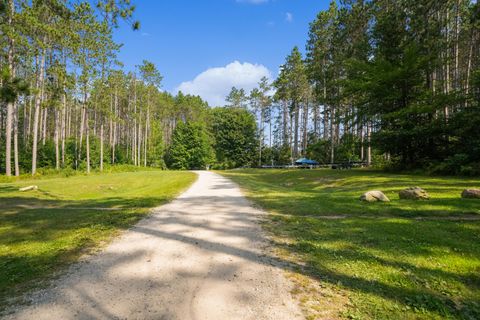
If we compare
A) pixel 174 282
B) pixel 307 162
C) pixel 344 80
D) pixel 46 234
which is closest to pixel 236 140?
pixel 307 162

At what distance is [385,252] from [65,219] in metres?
7.74

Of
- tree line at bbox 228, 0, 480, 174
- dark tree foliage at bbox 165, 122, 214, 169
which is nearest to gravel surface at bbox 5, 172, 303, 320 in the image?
tree line at bbox 228, 0, 480, 174

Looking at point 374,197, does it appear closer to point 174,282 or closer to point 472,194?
point 472,194

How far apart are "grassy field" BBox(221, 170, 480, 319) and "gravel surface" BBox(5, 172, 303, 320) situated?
1.56 ft

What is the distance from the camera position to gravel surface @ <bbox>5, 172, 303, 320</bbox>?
2828mm

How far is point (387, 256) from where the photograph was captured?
14.3 ft

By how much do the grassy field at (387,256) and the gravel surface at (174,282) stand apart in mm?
475

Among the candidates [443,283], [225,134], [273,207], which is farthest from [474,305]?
[225,134]

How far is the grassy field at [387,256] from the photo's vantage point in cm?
297

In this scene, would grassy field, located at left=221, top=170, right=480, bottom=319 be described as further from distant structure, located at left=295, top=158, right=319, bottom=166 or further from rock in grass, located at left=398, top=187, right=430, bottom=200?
distant structure, located at left=295, top=158, right=319, bottom=166

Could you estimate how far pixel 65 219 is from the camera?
7.29 metres

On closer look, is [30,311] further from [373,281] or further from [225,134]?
[225,134]

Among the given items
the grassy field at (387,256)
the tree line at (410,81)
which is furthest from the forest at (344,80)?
the grassy field at (387,256)

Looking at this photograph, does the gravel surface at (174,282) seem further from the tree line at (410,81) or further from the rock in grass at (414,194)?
the tree line at (410,81)
